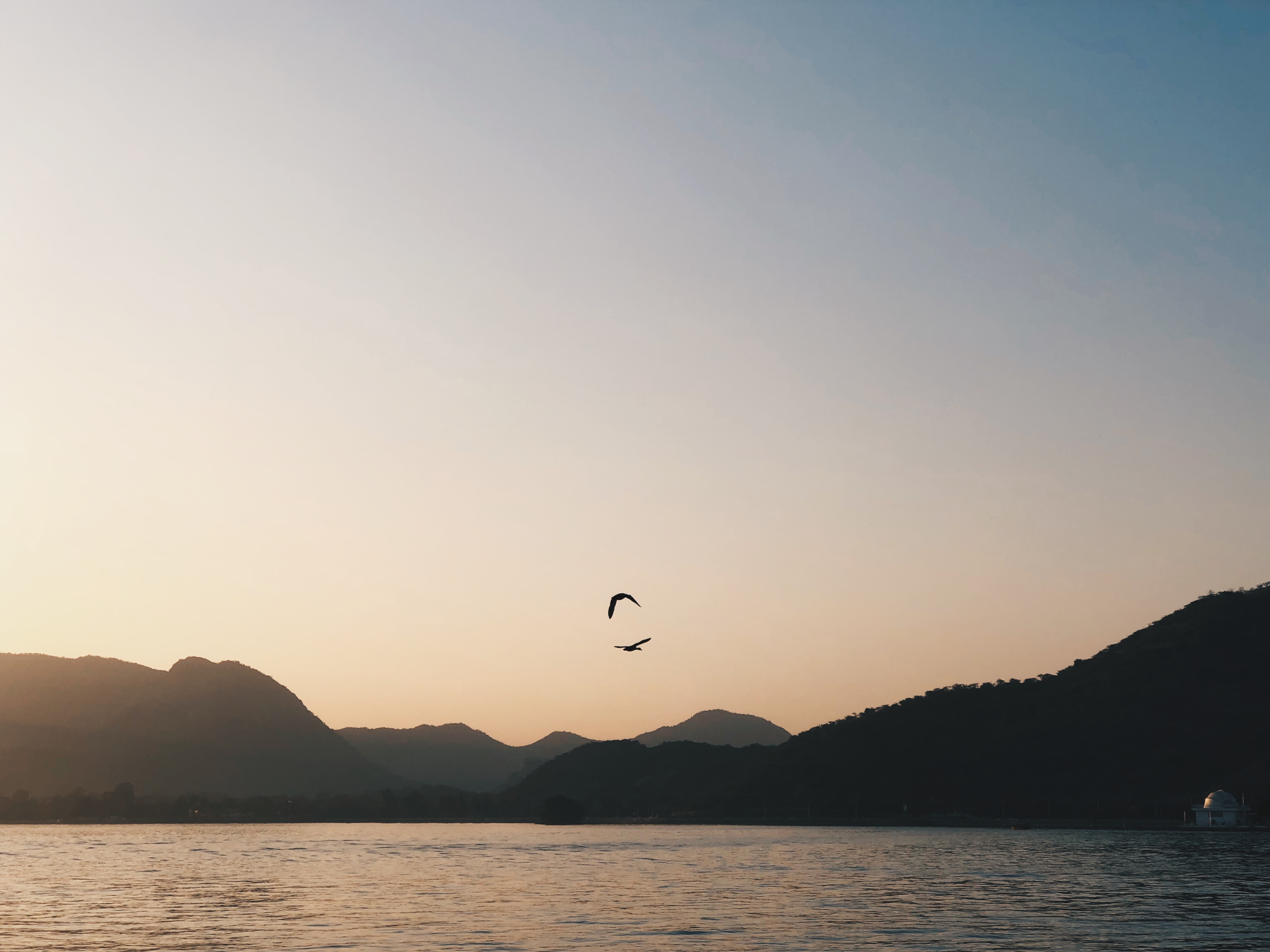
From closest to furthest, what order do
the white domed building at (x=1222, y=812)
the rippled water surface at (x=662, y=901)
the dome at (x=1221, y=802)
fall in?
1. the rippled water surface at (x=662, y=901)
2. the white domed building at (x=1222, y=812)
3. the dome at (x=1221, y=802)

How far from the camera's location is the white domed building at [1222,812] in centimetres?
19400

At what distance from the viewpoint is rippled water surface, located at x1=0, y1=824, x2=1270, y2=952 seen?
66.9 m

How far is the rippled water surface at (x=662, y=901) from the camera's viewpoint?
6694cm

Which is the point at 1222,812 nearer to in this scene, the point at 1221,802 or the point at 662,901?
the point at 1221,802

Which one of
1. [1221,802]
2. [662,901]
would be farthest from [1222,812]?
[662,901]

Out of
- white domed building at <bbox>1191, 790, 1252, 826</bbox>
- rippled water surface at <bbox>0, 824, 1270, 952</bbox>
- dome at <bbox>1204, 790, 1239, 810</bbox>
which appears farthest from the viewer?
dome at <bbox>1204, 790, 1239, 810</bbox>

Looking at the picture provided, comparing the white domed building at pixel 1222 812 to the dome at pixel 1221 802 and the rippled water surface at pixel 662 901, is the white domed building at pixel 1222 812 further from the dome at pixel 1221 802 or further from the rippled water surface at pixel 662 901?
the rippled water surface at pixel 662 901

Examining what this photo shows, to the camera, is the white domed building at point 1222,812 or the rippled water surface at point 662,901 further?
the white domed building at point 1222,812

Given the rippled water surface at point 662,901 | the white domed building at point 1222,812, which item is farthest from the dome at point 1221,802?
the rippled water surface at point 662,901

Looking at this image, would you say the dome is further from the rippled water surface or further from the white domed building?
the rippled water surface

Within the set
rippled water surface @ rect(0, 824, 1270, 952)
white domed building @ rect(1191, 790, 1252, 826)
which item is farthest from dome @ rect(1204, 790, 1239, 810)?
rippled water surface @ rect(0, 824, 1270, 952)

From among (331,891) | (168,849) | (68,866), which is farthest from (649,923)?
(168,849)

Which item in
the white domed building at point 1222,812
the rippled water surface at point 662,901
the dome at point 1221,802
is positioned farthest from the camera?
the dome at point 1221,802

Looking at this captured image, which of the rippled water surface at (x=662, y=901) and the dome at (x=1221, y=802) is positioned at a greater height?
the dome at (x=1221, y=802)
